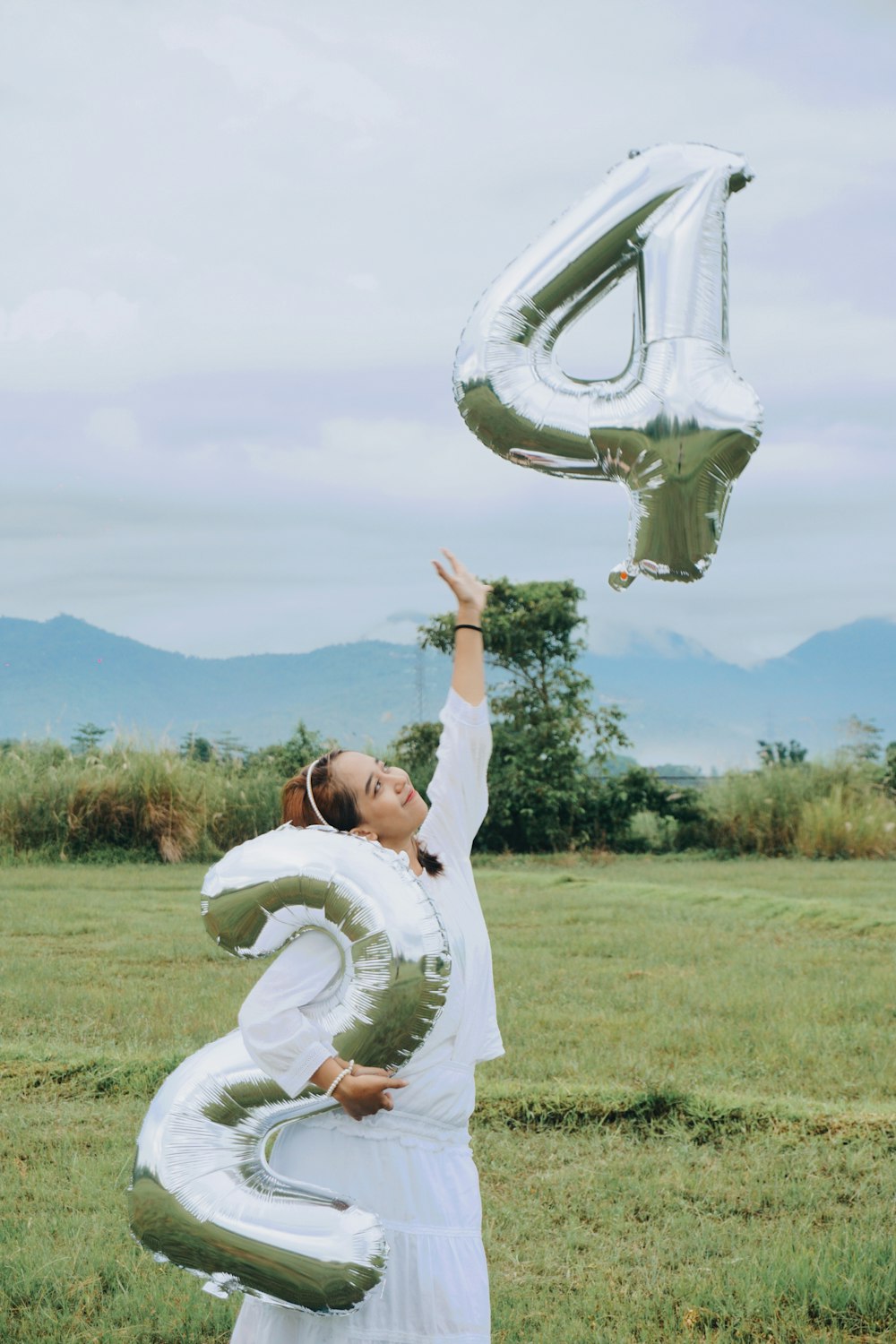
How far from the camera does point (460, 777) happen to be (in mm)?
2225

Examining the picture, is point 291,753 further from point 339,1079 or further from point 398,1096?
point 339,1079

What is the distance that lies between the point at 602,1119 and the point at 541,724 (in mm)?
8608

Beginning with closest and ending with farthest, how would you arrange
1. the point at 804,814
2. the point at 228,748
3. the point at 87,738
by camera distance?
1. the point at 804,814
2. the point at 87,738
3. the point at 228,748

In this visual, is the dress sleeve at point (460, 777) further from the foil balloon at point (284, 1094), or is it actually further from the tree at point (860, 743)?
the tree at point (860, 743)

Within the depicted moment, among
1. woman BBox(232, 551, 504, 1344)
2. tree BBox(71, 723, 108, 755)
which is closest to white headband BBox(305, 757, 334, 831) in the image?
woman BBox(232, 551, 504, 1344)

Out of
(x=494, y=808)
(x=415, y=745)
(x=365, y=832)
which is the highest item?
(x=415, y=745)

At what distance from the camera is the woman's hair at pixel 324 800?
2.12 m

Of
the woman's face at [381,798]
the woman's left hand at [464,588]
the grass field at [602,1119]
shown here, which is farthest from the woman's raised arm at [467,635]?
the grass field at [602,1119]

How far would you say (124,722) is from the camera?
1245 centimetres

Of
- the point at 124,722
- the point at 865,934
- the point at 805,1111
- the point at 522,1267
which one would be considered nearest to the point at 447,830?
the point at 522,1267

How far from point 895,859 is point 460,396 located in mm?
11232

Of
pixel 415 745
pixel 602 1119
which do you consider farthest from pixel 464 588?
pixel 415 745

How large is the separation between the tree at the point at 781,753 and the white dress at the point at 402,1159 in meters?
12.0

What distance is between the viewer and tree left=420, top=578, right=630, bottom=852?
1266cm
